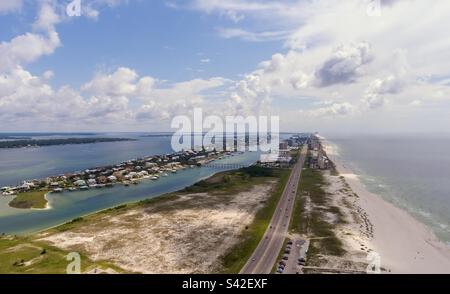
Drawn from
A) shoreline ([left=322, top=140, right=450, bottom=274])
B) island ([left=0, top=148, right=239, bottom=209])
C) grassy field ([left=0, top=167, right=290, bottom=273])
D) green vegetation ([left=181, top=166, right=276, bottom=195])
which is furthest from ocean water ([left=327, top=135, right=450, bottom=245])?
island ([left=0, top=148, right=239, bottom=209])

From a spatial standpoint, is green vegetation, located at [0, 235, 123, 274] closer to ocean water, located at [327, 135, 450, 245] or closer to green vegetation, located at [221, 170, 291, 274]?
green vegetation, located at [221, 170, 291, 274]

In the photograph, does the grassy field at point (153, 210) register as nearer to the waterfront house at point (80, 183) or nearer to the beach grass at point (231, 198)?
the beach grass at point (231, 198)

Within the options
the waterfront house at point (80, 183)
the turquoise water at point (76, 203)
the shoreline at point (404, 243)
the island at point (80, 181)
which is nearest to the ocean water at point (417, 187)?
the shoreline at point (404, 243)

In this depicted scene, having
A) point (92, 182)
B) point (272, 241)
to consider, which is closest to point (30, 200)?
point (92, 182)
